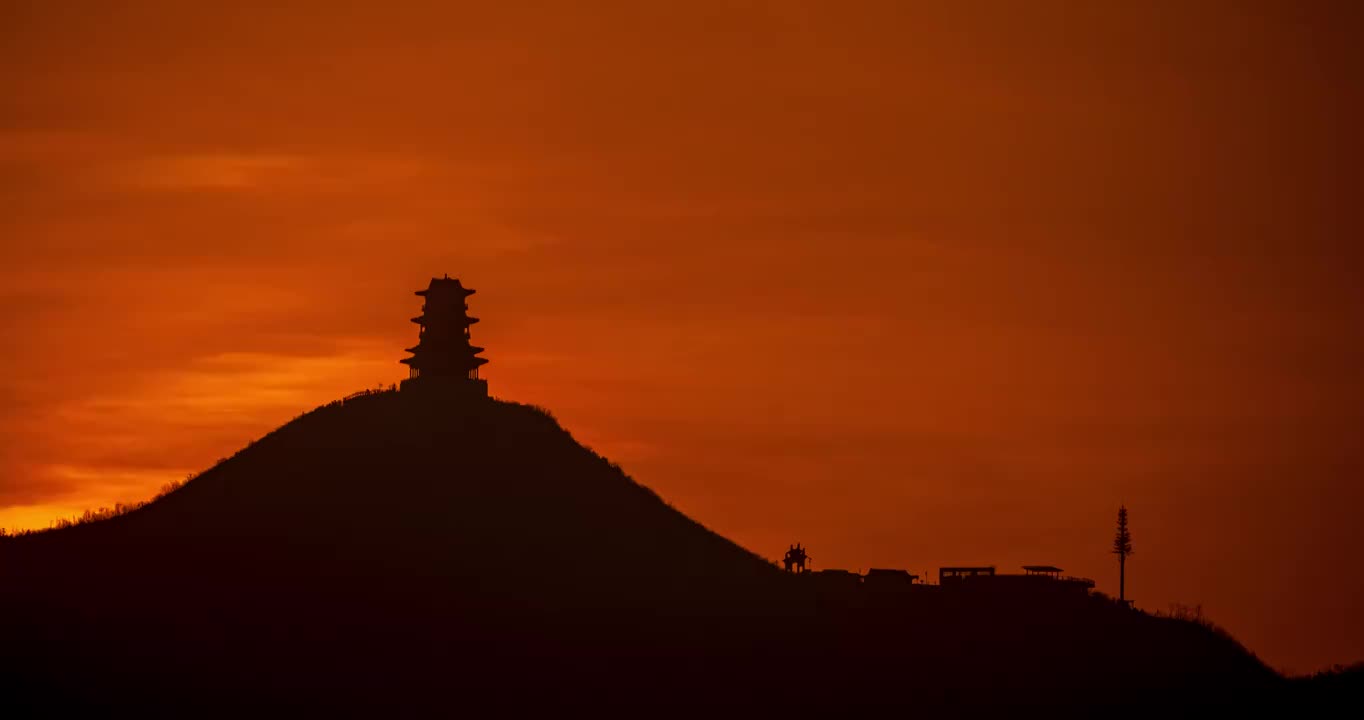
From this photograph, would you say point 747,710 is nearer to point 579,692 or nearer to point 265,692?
point 579,692

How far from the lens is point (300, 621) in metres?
198

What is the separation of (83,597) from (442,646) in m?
20.6

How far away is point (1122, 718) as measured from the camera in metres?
199

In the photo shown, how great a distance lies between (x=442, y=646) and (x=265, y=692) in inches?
459

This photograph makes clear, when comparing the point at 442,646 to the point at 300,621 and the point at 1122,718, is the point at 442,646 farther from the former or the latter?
the point at 1122,718

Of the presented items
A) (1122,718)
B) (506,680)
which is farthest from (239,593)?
(1122,718)

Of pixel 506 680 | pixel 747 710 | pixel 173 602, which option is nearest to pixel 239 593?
pixel 173 602

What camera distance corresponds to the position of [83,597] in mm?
196625

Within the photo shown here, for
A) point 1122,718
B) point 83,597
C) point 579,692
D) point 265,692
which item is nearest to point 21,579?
point 83,597

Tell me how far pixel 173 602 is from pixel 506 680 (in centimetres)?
1943

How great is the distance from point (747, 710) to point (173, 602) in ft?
109

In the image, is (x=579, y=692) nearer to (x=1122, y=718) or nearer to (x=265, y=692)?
(x=265, y=692)

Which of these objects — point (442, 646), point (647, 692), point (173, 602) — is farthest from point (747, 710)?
point (173, 602)

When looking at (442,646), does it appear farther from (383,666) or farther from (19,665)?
(19,665)
